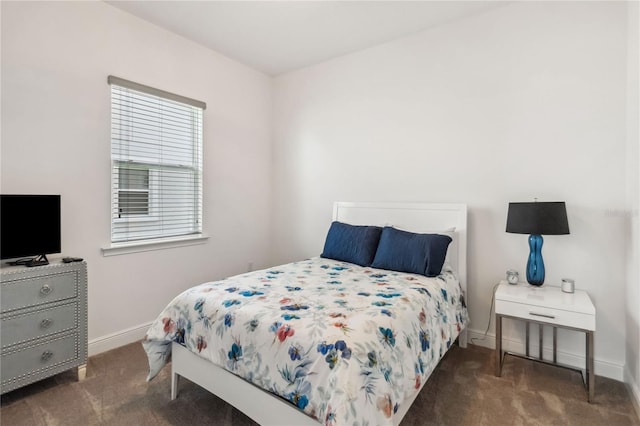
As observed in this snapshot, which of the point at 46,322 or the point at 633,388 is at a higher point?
the point at 46,322

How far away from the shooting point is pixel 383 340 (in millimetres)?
1484

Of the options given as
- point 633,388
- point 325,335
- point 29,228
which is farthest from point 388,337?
point 29,228

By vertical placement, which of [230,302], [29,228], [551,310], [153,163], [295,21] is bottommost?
[551,310]

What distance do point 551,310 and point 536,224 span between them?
553 millimetres

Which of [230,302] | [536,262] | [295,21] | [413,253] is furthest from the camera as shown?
[295,21]

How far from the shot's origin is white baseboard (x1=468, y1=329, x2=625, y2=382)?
225 centimetres

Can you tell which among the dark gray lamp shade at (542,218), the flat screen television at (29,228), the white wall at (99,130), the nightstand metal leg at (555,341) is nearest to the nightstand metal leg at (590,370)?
the nightstand metal leg at (555,341)

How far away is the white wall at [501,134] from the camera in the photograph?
228 cm

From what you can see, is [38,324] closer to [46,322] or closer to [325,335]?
[46,322]

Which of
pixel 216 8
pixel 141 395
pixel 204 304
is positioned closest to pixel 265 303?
pixel 204 304

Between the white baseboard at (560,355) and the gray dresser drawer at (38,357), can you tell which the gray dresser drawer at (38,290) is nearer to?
the gray dresser drawer at (38,357)

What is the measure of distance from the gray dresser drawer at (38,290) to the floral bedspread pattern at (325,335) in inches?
26.6

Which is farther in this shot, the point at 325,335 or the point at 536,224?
the point at 536,224

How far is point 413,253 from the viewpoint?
2.52 m
